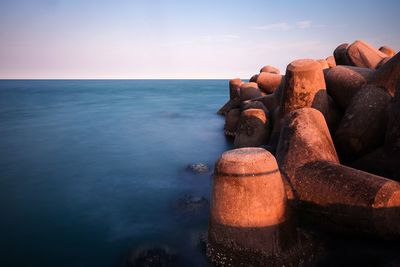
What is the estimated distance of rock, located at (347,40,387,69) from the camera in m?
8.20

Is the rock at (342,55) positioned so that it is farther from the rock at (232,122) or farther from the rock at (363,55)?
the rock at (232,122)

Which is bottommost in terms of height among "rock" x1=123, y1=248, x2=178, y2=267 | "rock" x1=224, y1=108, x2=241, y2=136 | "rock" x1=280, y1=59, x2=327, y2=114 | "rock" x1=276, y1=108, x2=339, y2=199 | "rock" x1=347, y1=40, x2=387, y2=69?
"rock" x1=123, y1=248, x2=178, y2=267

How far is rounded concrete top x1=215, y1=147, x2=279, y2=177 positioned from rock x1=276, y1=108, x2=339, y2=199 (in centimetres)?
82

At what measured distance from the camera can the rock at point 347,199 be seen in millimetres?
3236

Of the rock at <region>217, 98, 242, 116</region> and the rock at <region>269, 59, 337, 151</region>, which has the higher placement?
the rock at <region>269, 59, 337, 151</region>

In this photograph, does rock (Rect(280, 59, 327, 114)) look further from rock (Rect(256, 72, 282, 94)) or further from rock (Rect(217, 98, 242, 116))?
rock (Rect(217, 98, 242, 116))

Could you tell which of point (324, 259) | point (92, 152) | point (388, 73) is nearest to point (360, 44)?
point (388, 73)

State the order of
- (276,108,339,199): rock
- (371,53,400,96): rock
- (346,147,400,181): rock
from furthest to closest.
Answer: (371,53,400,96): rock < (346,147,400,181): rock < (276,108,339,199): rock

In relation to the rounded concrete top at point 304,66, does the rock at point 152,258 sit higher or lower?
lower

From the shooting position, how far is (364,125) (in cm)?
483

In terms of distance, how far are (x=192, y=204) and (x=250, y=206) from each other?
280 cm

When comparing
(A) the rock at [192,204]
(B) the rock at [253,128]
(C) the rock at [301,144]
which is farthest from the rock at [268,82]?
(C) the rock at [301,144]

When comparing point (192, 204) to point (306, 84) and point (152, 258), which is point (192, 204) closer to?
point (152, 258)

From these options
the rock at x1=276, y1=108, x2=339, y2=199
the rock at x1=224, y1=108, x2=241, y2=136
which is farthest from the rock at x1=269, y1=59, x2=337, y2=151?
the rock at x1=224, y1=108, x2=241, y2=136
